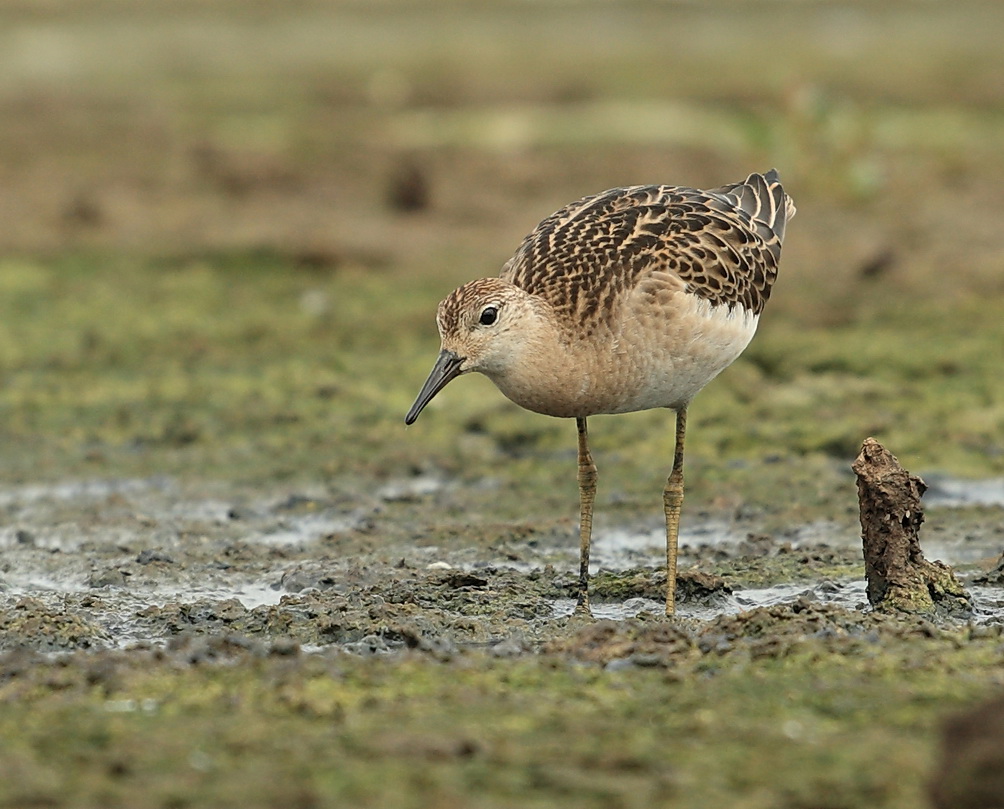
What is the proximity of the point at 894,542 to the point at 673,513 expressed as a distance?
1318 mm

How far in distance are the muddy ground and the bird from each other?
0.98 meters

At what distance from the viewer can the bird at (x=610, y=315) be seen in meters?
7.31

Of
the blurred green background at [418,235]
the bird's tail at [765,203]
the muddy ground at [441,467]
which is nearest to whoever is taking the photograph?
the muddy ground at [441,467]

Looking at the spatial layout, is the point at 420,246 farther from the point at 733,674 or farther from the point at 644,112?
the point at 733,674

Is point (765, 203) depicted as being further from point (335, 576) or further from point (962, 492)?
point (335, 576)

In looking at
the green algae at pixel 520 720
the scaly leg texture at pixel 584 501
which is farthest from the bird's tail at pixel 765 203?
the green algae at pixel 520 720

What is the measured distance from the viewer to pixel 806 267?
15297mm

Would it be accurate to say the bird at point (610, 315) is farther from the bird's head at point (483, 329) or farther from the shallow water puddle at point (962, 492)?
the shallow water puddle at point (962, 492)

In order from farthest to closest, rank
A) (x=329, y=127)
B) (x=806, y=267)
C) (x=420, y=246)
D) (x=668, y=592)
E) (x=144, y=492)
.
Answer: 1. (x=329, y=127)
2. (x=420, y=246)
3. (x=806, y=267)
4. (x=144, y=492)
5. (x=668, y=592)

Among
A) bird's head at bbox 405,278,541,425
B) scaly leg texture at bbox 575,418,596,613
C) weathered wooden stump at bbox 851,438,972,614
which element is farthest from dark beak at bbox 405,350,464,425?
weathered wooden stump at bbox 851,438,972,614

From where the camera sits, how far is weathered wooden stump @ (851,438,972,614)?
7.32 m

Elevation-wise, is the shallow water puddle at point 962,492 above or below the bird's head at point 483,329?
below

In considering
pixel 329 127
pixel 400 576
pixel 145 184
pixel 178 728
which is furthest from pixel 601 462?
pixel 329 127

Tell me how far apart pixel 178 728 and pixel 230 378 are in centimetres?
732
